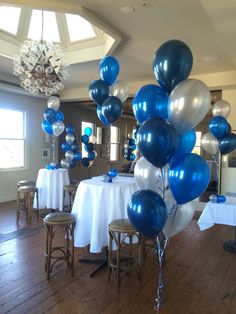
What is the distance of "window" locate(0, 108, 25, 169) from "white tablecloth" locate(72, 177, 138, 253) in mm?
3967

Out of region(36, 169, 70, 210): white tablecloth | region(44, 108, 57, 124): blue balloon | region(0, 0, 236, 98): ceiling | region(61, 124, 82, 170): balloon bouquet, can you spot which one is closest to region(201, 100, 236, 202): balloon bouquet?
region(0, 0, 236, 98): ceiling

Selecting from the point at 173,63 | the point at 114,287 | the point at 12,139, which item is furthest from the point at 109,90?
the point at 12,139

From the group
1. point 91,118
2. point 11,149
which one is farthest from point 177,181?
point 91,118

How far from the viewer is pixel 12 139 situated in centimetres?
643

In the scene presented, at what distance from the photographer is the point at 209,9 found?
2.41 meters

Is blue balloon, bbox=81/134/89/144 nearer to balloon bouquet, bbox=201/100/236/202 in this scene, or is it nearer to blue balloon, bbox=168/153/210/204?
balloon bouquet, bbox=201/100/236/202

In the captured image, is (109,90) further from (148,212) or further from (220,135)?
(148,212)

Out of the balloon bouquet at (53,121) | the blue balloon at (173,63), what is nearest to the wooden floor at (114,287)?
the blue balloon at (173,63)

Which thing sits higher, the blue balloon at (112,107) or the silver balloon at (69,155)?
the blue balloon at (112,107)

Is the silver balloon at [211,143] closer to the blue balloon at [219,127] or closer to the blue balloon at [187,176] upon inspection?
the blue balloon at [219,127]

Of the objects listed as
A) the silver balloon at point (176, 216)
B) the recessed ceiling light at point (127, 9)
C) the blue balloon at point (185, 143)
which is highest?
the recessed ceiling light at point (127, 9)

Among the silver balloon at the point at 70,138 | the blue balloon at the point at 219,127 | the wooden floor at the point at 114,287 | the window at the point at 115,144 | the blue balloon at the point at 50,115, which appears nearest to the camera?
the wooden floor at the point at 114,287

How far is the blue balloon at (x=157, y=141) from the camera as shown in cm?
161

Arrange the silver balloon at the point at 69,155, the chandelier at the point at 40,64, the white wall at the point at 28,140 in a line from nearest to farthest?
1. the chandelier at the point at 40,64
2. the silver balloon at the point at 69,155
3. the white wall at the point at 28,140
